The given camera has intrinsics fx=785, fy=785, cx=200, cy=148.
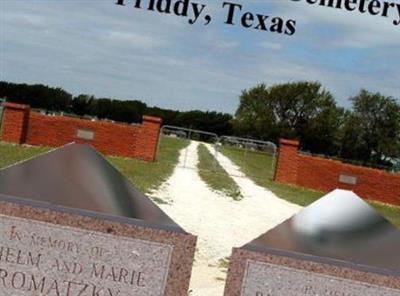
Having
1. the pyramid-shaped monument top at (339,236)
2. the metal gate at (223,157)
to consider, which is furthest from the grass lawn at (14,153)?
the pyramid-shaped monument top at (339,236)

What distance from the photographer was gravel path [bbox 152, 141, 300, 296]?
8.34 m

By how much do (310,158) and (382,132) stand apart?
41.4 meters

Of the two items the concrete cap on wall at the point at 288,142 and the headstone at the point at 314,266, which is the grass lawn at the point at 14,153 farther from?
the headstone at the point at 314,266

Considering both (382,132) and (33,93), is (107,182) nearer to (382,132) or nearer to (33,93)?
(382,132)

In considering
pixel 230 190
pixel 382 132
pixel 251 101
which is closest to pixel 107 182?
pixel 230 190

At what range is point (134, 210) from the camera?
14.7ft

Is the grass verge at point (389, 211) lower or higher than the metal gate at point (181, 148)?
lower

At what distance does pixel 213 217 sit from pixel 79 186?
328 inches

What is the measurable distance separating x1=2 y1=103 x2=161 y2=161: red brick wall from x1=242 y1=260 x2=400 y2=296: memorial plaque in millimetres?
18907

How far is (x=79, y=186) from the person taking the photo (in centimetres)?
454

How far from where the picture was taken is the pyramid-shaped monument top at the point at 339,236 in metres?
4.39

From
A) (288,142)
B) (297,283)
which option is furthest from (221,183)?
(297,283)

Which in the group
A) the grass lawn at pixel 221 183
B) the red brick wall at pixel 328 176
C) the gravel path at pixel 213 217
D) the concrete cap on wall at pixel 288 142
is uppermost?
the concrete cap on wall at pixel 288 142

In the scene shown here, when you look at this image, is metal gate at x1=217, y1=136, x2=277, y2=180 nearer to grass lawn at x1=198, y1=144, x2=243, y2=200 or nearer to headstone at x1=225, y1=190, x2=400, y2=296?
grass lawn at x1=198, y1=144, x2=243, y2=200
